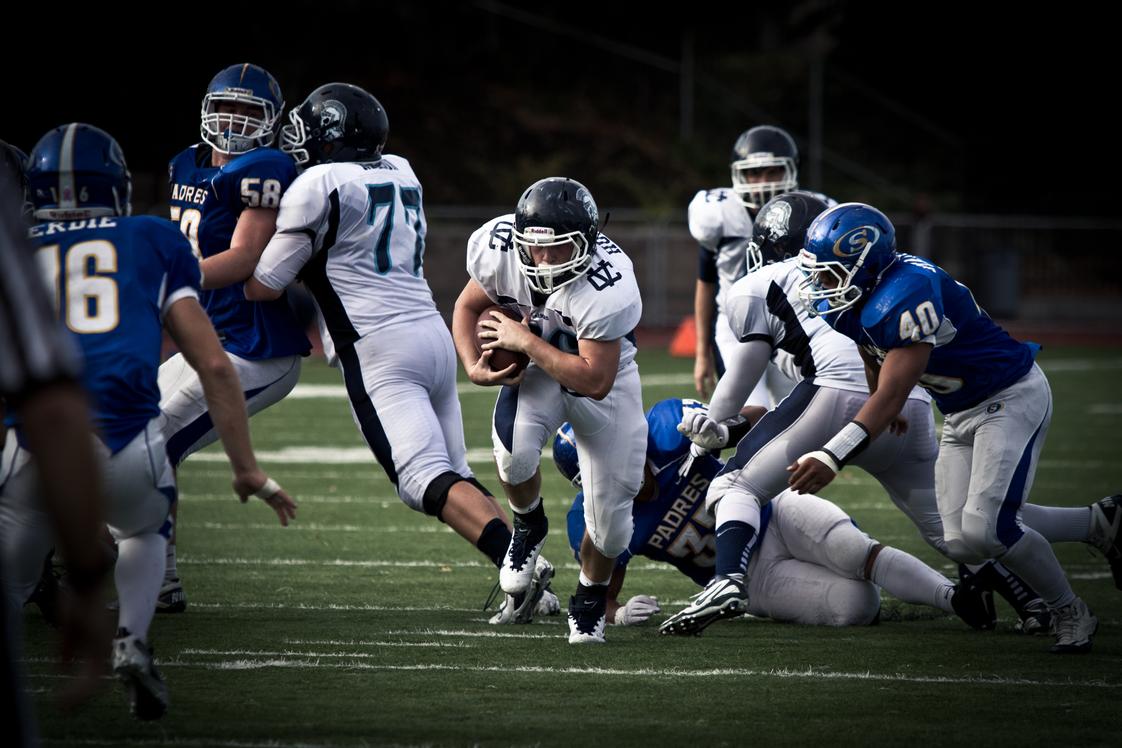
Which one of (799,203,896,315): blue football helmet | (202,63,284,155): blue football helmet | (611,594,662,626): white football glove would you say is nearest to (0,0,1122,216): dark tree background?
(202,63,284,155): blue football helmet

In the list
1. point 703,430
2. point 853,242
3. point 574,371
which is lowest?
point 703,430

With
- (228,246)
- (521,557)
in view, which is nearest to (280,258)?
(228,246)

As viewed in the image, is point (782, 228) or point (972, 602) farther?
point (782, 228)

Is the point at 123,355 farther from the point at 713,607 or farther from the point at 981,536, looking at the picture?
the point at 981,536

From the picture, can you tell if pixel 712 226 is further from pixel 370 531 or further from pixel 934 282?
pixel 934 282

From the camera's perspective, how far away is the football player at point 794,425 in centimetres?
486

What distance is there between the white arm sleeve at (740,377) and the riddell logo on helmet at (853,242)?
73cm

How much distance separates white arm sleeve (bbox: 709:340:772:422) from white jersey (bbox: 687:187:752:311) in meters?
1.82

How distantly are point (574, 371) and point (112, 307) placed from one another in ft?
4.72

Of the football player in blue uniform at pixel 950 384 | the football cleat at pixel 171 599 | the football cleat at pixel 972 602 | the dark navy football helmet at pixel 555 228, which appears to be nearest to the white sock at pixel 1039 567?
the football player in blue uniform at pixel 950 384

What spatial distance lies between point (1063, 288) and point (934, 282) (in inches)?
746

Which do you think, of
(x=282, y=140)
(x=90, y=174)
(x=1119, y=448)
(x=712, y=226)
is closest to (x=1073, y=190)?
(x=1119, y=448)

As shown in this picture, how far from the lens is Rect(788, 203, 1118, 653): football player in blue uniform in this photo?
4.44m

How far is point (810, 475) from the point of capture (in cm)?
444
